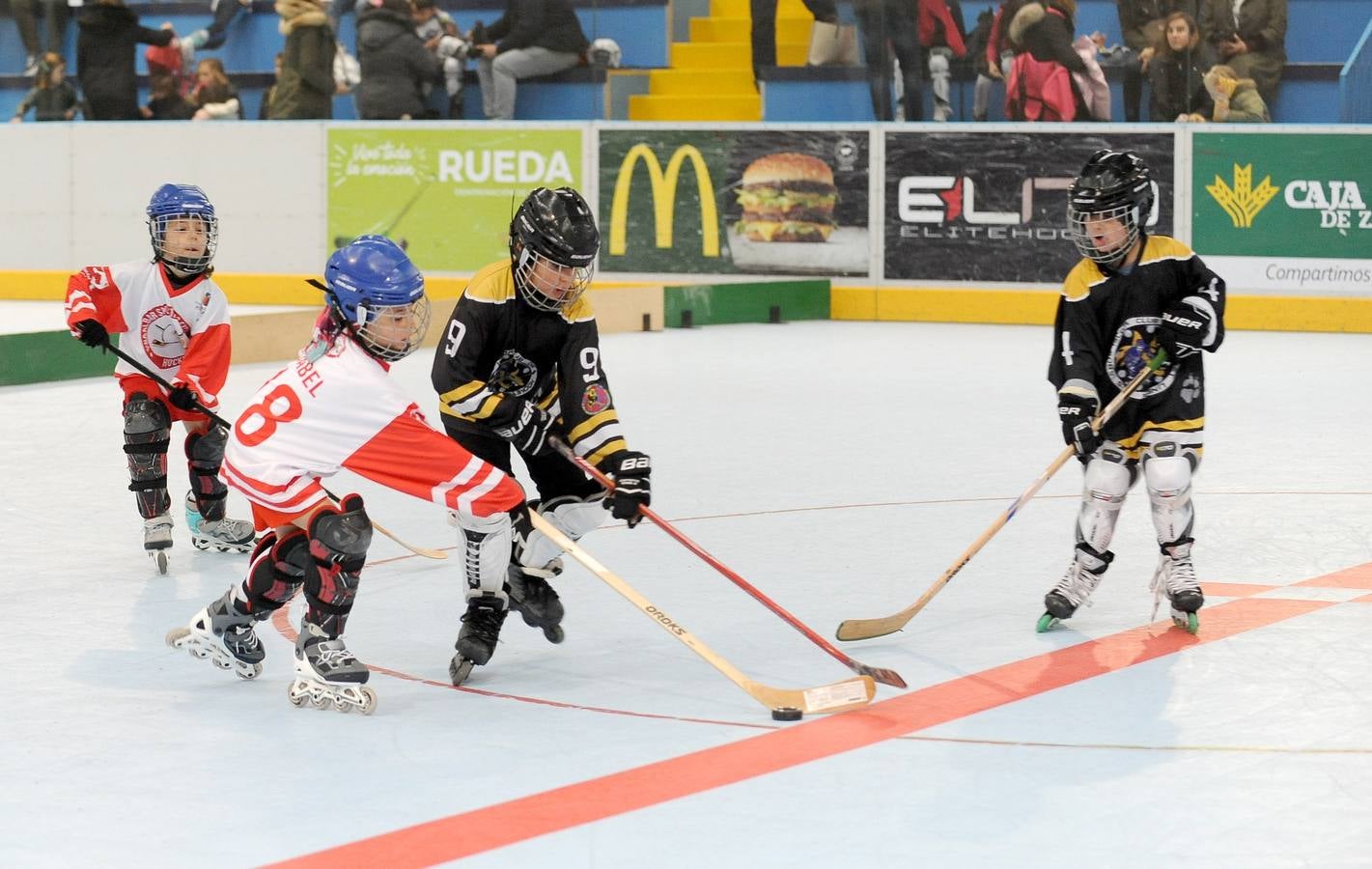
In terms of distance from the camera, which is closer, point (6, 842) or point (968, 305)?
point (6, 842)

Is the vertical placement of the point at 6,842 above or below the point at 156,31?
below

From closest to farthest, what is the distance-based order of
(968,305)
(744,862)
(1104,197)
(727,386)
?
(744,862)
(1104,197)
(727,386)
(968,305)

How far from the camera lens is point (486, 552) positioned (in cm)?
411

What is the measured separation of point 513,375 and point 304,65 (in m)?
10.8

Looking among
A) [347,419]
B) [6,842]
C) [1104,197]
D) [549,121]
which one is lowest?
[6,842]

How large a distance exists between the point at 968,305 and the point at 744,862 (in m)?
10.2

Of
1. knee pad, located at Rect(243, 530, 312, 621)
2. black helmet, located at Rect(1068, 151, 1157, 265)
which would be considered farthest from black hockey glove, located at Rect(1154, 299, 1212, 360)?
knee pad, located at Rect(243, 530, 312, 621)

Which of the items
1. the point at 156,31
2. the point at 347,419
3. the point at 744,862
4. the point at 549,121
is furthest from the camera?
the point at 156,31

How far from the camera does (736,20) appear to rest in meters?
14.3

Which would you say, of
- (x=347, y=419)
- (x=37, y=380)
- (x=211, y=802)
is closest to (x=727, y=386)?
(x=37, y=380)

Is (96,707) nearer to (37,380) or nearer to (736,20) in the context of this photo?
(37,380)

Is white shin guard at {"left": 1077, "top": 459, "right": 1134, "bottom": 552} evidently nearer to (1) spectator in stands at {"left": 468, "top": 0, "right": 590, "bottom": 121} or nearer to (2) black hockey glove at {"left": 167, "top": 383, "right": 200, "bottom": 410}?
(2) black hockey glove at {"left": 167, "top": 383, "right": 200, "bottom": 410}

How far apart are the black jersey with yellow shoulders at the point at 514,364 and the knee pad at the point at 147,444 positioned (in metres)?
1.44

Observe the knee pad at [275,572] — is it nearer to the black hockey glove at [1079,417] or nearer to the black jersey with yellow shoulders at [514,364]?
the black jersey with yellow shoulders at [514,364]
